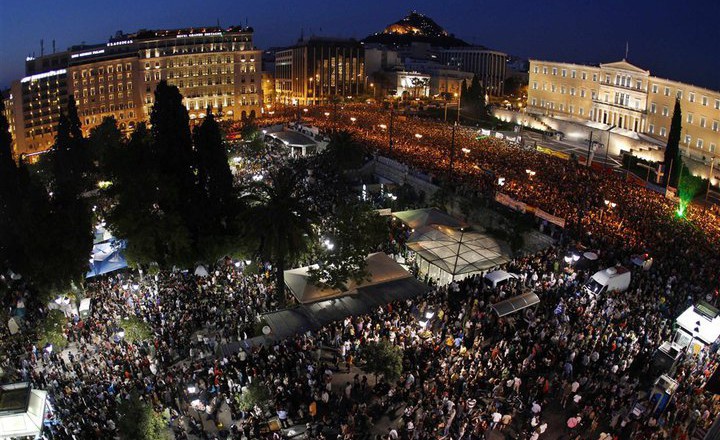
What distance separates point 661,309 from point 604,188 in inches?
603

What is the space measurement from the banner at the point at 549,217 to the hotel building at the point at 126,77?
75.7 m

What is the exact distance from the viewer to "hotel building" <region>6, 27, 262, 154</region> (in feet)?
293

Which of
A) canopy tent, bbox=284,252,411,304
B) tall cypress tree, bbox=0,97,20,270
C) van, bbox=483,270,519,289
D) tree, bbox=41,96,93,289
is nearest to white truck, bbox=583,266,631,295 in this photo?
van, bbox=483,270,519,289

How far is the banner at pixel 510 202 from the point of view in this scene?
31969mm

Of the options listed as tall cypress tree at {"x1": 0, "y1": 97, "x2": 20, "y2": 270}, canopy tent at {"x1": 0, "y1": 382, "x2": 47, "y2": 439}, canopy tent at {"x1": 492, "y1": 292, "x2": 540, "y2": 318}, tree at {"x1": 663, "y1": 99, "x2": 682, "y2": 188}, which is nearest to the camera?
canopy tent at {"x1": 0, "y1": 382, "x2": 47, "y2": 439}

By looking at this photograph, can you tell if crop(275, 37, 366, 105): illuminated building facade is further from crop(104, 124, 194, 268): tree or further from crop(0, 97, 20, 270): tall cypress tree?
crop(104, 124, 194, 268): tree

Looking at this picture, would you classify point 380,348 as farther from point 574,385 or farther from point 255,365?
point 574,385

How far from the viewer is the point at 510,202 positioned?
1300 inches

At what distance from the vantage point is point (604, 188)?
3578 centimetres

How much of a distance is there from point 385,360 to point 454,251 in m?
10.4

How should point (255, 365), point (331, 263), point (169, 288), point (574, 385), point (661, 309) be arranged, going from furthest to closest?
point (169, 288) < point (331, 263) < point (661, 309) < point (255, 365) < point (574, 385)

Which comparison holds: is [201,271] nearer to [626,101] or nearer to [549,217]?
[549,217]

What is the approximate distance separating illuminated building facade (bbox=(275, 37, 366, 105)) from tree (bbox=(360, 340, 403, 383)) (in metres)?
115

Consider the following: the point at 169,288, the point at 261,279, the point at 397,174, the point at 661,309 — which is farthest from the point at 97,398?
the point at 397,174
